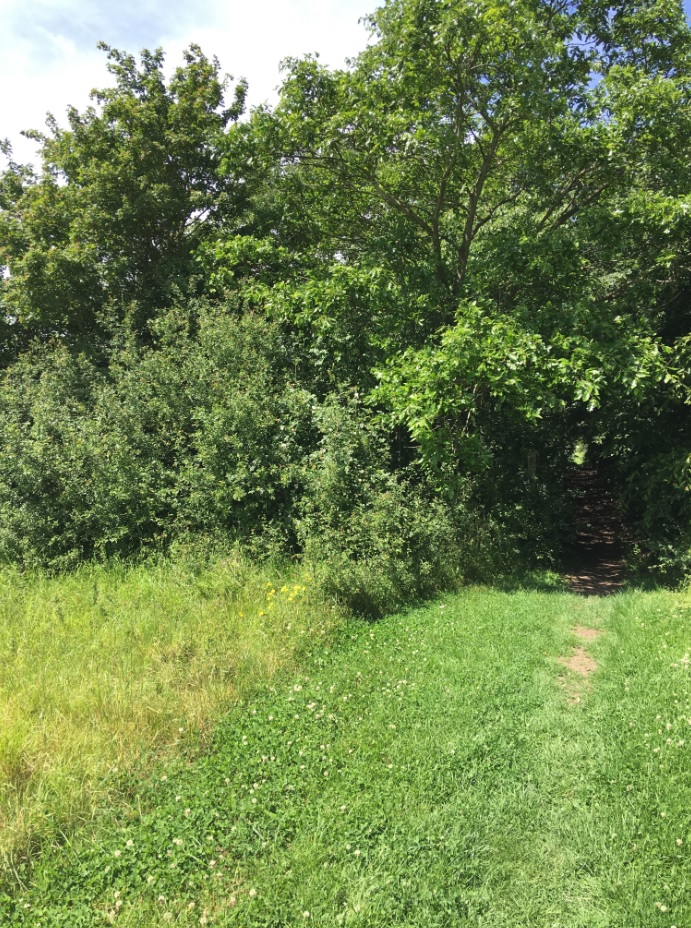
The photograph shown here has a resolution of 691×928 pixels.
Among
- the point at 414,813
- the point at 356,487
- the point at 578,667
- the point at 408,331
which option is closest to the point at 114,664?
the point at 414,813

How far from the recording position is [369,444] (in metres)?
7.67

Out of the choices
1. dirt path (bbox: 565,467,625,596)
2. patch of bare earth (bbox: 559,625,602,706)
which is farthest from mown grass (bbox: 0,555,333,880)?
dirt path (bbox: 565,467,625,596)

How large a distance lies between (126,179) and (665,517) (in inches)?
434

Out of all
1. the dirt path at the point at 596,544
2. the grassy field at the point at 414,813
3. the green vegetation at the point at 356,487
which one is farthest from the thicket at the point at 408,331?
the grassy field at the point at 414,813

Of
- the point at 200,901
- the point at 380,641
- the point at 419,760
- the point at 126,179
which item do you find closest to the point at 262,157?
the point at 126,179

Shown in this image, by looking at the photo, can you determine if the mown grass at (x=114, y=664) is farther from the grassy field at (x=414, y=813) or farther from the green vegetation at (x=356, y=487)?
the grassy field at (x=414, y=813)

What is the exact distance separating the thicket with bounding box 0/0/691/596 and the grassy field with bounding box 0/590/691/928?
236 centimetres

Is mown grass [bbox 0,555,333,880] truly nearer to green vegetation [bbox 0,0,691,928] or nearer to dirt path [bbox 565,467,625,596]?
green vegetation [bbox 0,0,691,928]

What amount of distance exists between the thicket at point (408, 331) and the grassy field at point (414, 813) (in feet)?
7.73

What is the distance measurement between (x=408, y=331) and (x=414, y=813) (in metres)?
7.02

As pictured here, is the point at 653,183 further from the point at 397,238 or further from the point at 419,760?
the point at 419,760

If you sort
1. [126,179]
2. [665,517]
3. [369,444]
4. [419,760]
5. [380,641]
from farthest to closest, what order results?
[126,179] → [665,517] → [369,444] → [380,641] → [419,760]

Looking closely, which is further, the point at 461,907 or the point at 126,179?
the point at 126,179

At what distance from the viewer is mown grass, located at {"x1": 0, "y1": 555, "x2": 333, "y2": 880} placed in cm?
338
